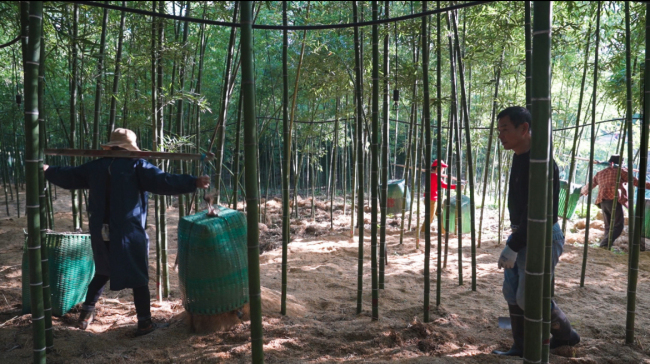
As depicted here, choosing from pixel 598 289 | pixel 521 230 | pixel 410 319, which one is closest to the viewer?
pixel 521 230

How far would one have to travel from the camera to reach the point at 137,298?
275 centimetres

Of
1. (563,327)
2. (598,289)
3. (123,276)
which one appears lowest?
(598,289)

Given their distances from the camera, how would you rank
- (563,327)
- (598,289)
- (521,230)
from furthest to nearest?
(598,289) → (563,327) → (521,230)

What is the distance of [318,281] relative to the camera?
13.9 ft

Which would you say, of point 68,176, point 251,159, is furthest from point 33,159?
point 68,176

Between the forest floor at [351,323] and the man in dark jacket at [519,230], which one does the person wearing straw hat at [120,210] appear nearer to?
the forest floor at [351,323]

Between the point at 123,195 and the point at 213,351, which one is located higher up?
the point at 123,195

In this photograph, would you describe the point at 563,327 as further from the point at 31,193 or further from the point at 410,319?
the point at 31,193

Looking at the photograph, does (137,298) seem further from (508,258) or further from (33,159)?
(508,258)

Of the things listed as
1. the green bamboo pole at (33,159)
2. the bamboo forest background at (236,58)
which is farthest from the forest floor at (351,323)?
the bamboo forest background at (236,58)

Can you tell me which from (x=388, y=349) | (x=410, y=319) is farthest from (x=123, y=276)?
(x=410, y=319)

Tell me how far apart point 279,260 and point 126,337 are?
2.60 metres

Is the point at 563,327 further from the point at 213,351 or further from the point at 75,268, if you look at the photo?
the point at 75,268

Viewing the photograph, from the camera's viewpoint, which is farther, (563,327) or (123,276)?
(123,276)
